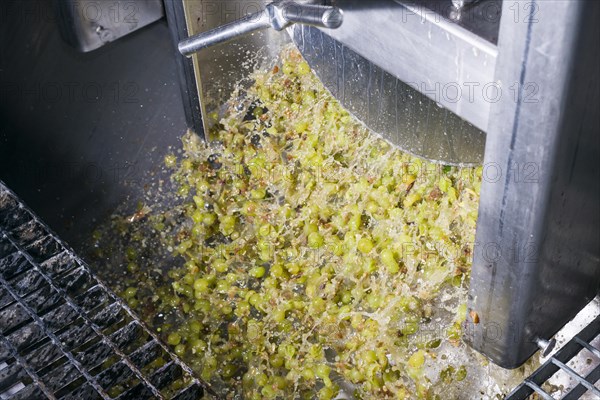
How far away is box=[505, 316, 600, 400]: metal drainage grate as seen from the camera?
147 cm

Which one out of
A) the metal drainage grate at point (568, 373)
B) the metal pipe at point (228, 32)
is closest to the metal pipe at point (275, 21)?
the metal pipe at point (228, 32)

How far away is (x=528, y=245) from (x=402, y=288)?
61 cm

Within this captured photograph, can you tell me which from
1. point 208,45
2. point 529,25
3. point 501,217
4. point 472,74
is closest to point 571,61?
point 529,25

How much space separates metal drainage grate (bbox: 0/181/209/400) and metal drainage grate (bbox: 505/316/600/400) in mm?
644

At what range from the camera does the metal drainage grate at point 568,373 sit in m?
1.47

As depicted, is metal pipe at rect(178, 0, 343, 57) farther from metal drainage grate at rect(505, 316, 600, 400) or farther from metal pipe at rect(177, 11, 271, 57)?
metal drainage grate at rect(505, 316, 600, 400)

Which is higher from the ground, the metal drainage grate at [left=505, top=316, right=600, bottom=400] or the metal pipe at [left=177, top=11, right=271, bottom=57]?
the metal pipe at [left=177, top=11, right=271, bottom=57]

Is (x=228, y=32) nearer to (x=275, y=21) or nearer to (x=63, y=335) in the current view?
(x=275, y=21)

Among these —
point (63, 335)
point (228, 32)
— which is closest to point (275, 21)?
point (228, 32)

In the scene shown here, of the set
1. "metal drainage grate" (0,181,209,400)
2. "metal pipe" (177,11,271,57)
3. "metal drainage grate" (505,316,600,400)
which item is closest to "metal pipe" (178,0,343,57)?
"metal pipe" (177,11,271,57)

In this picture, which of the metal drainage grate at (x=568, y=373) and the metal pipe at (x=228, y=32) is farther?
the metal pipe at (x=228, y=32)

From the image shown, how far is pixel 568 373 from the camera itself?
1511 millimetres

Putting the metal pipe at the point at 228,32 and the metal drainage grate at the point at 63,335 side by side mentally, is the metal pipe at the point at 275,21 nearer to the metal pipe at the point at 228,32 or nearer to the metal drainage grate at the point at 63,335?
the metal pipe at the point at 228,32

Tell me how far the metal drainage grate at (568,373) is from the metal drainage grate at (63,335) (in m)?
0.64
